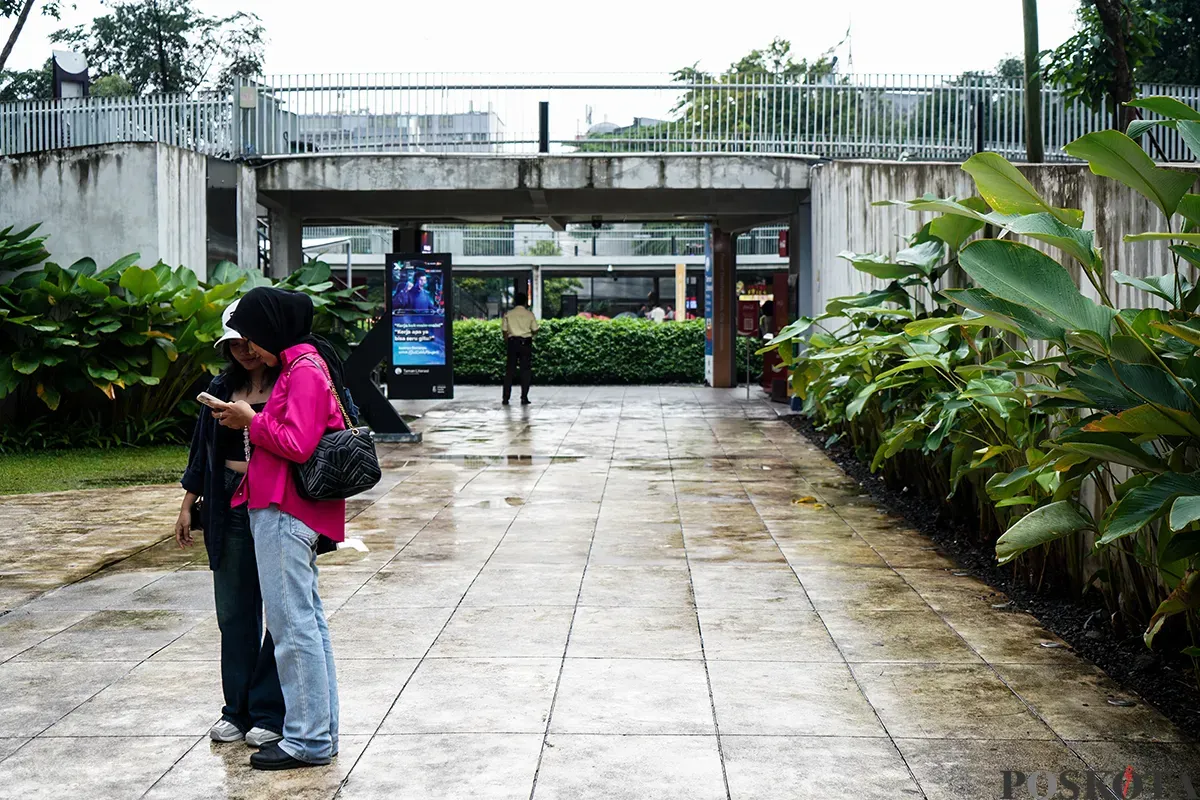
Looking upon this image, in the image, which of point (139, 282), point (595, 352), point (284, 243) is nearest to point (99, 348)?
point (139, 282)

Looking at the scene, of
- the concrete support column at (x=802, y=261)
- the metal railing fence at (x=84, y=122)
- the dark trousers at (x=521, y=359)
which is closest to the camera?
the metal railing fence at (x=84, y=122)

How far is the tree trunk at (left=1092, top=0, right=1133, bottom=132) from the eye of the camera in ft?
37.0

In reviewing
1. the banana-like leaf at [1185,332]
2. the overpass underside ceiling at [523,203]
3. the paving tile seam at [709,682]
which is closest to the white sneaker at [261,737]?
the paving tile seam at [709,682]

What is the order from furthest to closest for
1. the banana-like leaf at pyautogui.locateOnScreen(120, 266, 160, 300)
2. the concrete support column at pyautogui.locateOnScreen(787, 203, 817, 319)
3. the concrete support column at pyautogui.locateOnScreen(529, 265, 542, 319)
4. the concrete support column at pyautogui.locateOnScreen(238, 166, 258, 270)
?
the concrete support column at pyautogui.locateOnScreen(529, 265, 542, 319) → the concrete support column at pyautogui.locateOnScreen(787, 203, 817, 319) → the concrete support column at pyautogui.locateOnScreen(238, 166, 258, 270) → the banana-like leaf at pyautogui.locateOnScreen(120, 266, 160, 300)

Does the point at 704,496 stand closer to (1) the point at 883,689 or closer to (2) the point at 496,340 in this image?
(1) the point at 883,689

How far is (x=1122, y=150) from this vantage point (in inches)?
179

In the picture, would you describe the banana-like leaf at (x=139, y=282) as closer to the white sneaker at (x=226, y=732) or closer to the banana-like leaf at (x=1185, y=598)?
the white sneaker at (x=226, y=732)

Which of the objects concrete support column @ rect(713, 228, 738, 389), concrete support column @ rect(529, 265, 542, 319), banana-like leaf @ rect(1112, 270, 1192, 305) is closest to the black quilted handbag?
banana-like leaf @ rect(1112, 270, 1192, 305)

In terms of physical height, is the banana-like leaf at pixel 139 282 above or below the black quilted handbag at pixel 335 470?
above

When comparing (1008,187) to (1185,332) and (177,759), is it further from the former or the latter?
(177,759)

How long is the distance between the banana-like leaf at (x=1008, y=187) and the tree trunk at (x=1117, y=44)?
667 cm

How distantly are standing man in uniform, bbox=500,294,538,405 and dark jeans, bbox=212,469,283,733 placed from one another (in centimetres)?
1687

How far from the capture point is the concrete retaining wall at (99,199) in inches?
599

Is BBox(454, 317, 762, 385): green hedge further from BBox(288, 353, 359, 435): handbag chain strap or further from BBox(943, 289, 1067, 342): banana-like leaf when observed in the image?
BBox(288, 353, 359, 435): handbag chain strap
